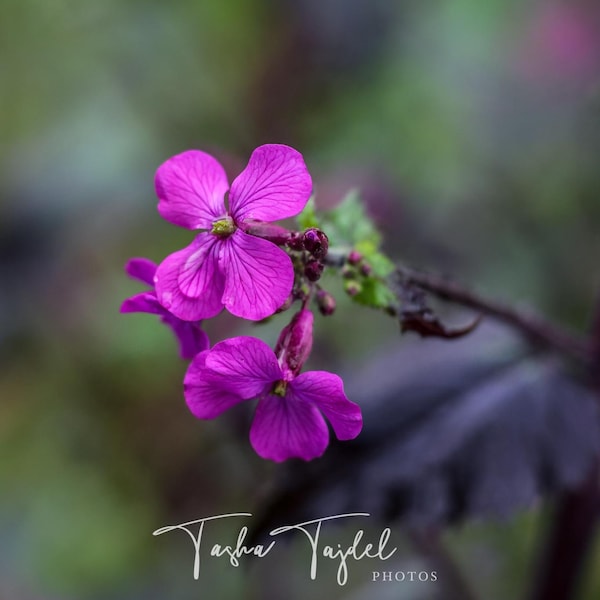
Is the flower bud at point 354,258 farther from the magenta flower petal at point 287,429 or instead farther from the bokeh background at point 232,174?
the bokeh background at point 232,174

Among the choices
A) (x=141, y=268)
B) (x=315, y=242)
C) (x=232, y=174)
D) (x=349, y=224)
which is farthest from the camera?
(x=232, y=174)

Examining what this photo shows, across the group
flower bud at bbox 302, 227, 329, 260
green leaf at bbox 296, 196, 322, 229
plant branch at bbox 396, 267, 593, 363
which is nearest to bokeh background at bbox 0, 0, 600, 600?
plant branch at bbox 396, 267, 593, 363

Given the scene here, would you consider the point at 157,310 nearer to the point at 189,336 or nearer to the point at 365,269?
the point at 189,336

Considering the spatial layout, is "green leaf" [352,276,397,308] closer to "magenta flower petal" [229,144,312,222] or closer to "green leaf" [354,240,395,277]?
"green leaf" [354,240,395,277]

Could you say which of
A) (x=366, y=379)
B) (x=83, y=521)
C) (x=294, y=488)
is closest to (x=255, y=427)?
(x=294, y=488)

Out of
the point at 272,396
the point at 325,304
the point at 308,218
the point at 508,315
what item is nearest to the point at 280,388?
the point at 272,396

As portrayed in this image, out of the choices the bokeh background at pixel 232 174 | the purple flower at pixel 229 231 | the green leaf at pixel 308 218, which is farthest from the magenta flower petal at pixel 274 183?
the bokeh background at pixel 232 174

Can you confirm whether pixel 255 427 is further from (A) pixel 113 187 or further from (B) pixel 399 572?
(A) pixel 113 187
